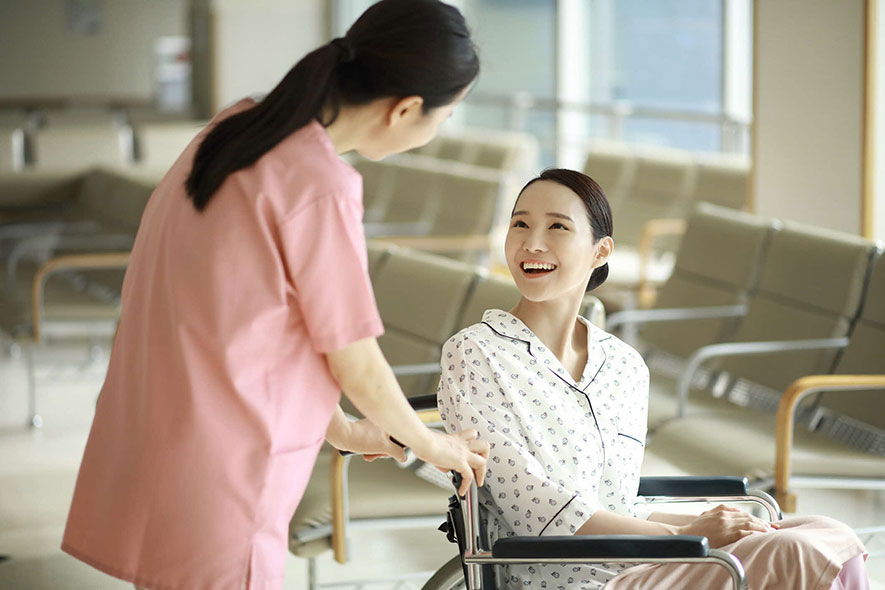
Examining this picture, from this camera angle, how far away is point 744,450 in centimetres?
301

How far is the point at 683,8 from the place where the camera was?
883cm

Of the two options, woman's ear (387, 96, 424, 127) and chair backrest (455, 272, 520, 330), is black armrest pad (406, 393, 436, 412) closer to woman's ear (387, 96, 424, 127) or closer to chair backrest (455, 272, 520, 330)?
woman's ear (387, 96, 424, 127)

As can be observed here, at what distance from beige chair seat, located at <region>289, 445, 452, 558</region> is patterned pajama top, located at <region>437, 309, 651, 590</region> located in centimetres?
81

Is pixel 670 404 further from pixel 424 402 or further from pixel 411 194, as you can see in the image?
pixel 411 194

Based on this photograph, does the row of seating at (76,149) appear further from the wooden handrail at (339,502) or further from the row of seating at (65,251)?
the wooden handrail at (339,502)

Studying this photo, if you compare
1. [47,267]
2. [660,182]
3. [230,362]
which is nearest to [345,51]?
[230,362]

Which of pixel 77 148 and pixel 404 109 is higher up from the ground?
pixel 404 109

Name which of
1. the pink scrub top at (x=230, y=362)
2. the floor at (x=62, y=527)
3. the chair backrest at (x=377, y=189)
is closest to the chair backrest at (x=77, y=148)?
the chair backrest at (x=377, y=189)

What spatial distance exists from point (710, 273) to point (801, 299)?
462mm

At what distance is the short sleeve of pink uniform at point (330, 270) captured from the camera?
1398 millimetres

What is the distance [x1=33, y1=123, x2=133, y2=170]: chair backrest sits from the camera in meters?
7.36

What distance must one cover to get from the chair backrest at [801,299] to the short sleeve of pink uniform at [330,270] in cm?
220

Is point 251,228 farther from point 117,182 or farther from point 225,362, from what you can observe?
point 117,182

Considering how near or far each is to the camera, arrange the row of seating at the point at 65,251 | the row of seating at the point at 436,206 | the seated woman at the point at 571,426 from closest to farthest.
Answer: the seated woman at the point at 571,426, the row of seating at the point at 65,251, the row of seating at the point at 436,206
